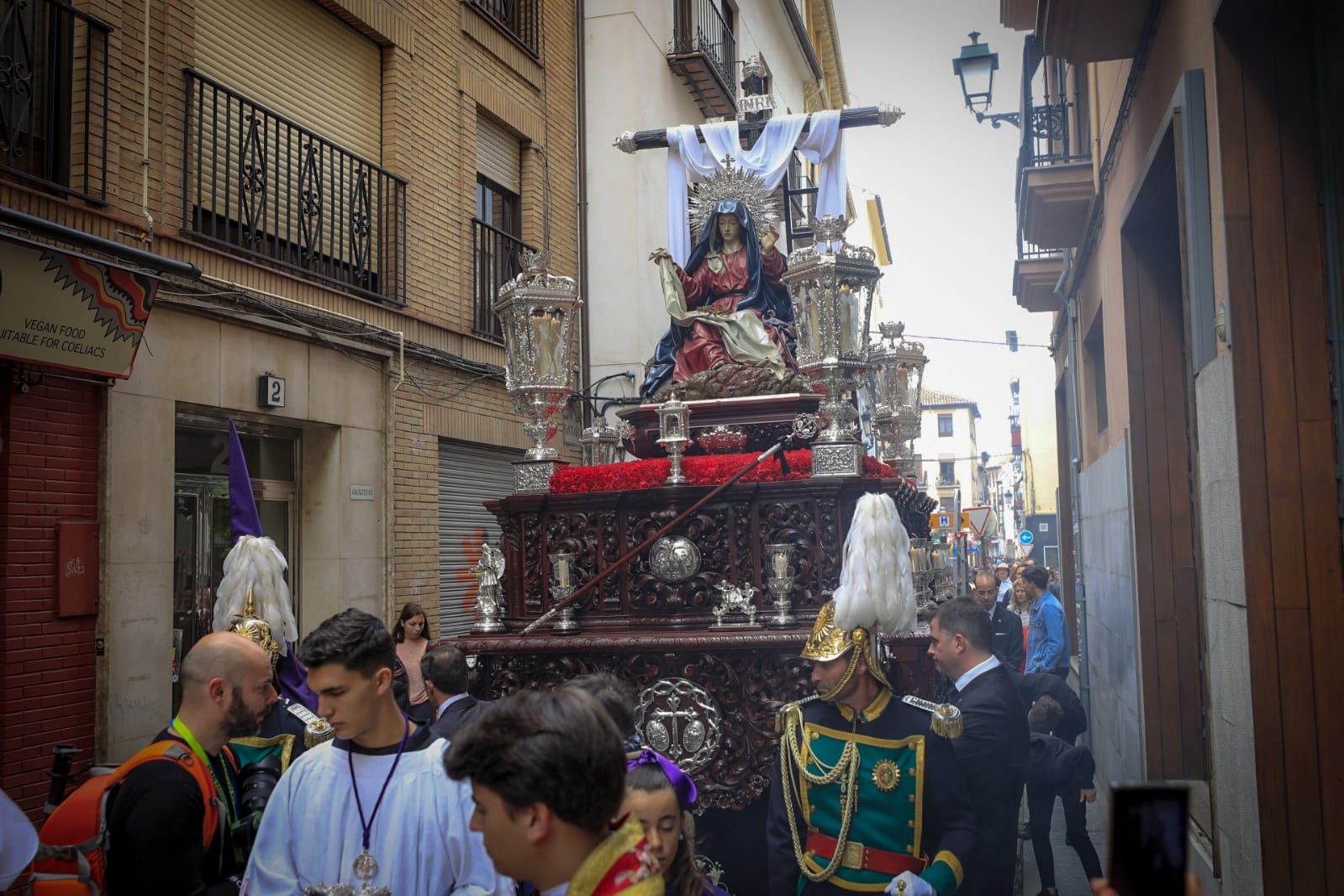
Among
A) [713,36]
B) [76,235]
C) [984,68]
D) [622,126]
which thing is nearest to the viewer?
[76,235]

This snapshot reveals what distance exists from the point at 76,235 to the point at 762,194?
5.21 m

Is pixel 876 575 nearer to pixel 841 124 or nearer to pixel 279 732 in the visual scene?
pixel 279 732

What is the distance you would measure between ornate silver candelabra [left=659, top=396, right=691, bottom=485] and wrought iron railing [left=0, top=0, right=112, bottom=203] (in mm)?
3903

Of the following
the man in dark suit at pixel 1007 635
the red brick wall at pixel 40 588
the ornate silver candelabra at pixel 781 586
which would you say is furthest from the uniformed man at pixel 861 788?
the man in dark suit at pixel 1007 635

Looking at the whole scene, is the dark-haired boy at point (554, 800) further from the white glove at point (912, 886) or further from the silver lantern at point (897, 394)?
the silver lantern at point (897, 394)

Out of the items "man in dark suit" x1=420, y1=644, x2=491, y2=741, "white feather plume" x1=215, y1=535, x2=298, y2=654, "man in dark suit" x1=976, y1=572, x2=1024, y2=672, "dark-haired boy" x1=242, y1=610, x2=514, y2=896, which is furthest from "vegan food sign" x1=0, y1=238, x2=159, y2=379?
"man in dark suit" x1=976, y1=572, x2=1024, y2=672

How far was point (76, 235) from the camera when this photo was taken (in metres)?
6.36

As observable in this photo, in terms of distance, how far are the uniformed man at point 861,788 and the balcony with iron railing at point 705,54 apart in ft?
42.8

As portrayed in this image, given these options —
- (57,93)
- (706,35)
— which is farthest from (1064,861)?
(706,35)

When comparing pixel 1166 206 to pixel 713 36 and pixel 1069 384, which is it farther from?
pixel 713 36

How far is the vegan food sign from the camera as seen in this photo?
6305mm

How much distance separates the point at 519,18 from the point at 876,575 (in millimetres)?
11100

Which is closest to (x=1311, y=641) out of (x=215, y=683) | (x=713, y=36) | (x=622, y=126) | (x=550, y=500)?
(x=215, y=683)

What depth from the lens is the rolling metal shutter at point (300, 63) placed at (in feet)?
29.7
